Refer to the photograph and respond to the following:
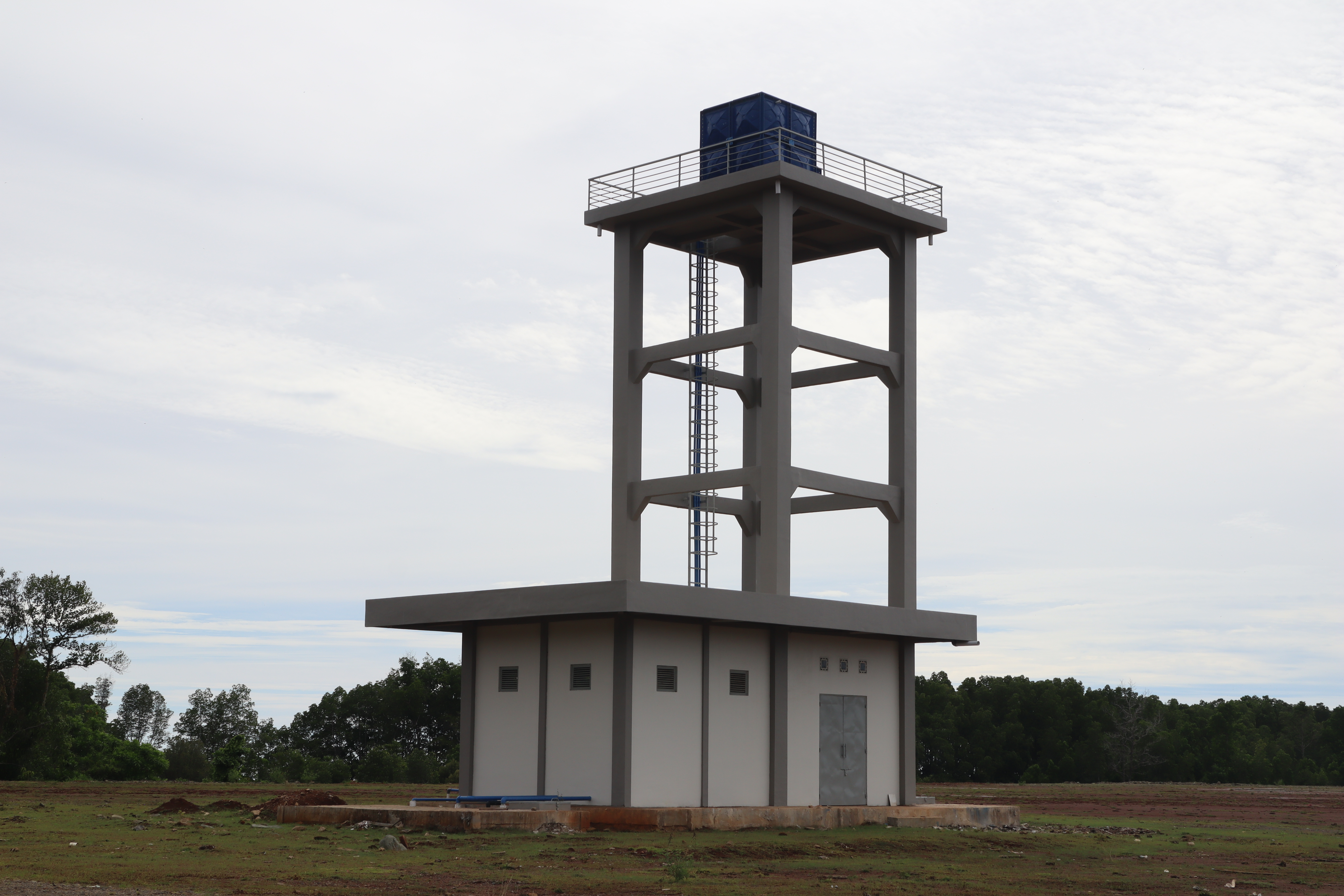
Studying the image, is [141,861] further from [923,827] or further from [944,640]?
[944,640]

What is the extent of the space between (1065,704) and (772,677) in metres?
54.8

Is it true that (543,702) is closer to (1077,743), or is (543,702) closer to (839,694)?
(839,694)

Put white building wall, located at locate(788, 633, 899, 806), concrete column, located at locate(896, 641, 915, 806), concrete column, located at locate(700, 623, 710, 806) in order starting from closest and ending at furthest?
concrete column, located at locate(700, 623, 710, 806) < white building wall, located at locate(788, 633, 899, 806) < concrete column, located at locate(896, 641, 915, 806)

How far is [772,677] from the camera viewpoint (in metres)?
30.9

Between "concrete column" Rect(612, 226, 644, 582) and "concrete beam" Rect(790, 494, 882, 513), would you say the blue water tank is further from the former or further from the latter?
"concrete beam" Rect(790, 494, 882, 513)

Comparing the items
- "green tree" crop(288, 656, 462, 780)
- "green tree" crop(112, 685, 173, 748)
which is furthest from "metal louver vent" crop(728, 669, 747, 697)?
"green tree" crop(112, 685, 173, 748)

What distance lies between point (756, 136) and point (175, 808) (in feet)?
63.0

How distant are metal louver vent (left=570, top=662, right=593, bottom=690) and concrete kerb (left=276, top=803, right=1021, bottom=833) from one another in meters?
2.29

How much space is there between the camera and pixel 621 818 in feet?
89.6

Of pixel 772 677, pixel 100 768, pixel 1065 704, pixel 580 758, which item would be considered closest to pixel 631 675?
pixel 580 758

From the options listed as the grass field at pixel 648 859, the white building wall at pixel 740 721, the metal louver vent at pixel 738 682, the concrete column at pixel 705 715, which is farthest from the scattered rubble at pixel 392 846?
the metal louver vent at pixel 738 682

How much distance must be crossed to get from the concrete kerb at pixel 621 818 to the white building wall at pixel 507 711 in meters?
2.55

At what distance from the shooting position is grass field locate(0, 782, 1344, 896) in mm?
18484

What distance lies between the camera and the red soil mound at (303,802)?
95.1 feet
